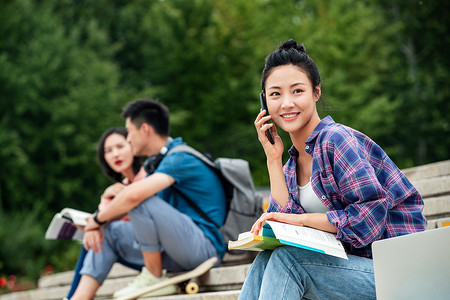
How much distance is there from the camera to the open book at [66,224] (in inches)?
191

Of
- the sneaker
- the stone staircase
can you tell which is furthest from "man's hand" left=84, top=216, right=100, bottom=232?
the stone staircase

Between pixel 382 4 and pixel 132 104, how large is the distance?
12200mm

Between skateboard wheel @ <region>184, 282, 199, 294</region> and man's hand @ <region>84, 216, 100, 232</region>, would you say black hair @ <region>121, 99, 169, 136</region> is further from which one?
skateboard wheel @ <region>184, 282, 199, 294</region>

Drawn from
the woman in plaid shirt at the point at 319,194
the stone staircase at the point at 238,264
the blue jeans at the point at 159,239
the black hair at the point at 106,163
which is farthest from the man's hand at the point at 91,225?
the woman in plaid shirt at the point at 319,194

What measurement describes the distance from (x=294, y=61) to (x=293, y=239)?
2.79ft

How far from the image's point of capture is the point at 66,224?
16.4ft

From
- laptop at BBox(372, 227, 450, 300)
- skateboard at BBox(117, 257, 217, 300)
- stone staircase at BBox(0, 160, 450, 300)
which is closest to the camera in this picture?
laptop at BBox(372, 227, 450, 300)

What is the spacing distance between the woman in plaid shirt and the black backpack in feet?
5.59

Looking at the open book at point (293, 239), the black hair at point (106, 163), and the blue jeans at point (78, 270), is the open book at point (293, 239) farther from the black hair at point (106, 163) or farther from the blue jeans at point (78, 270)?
the black hair at point (106, 163)

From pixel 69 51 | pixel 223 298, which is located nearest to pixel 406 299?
pixel 223 298

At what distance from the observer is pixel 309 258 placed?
2.42m

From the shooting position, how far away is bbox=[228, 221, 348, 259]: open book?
7.57 feet

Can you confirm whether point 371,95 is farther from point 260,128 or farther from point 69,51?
point 260,128

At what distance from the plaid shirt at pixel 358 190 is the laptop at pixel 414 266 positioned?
19cm
